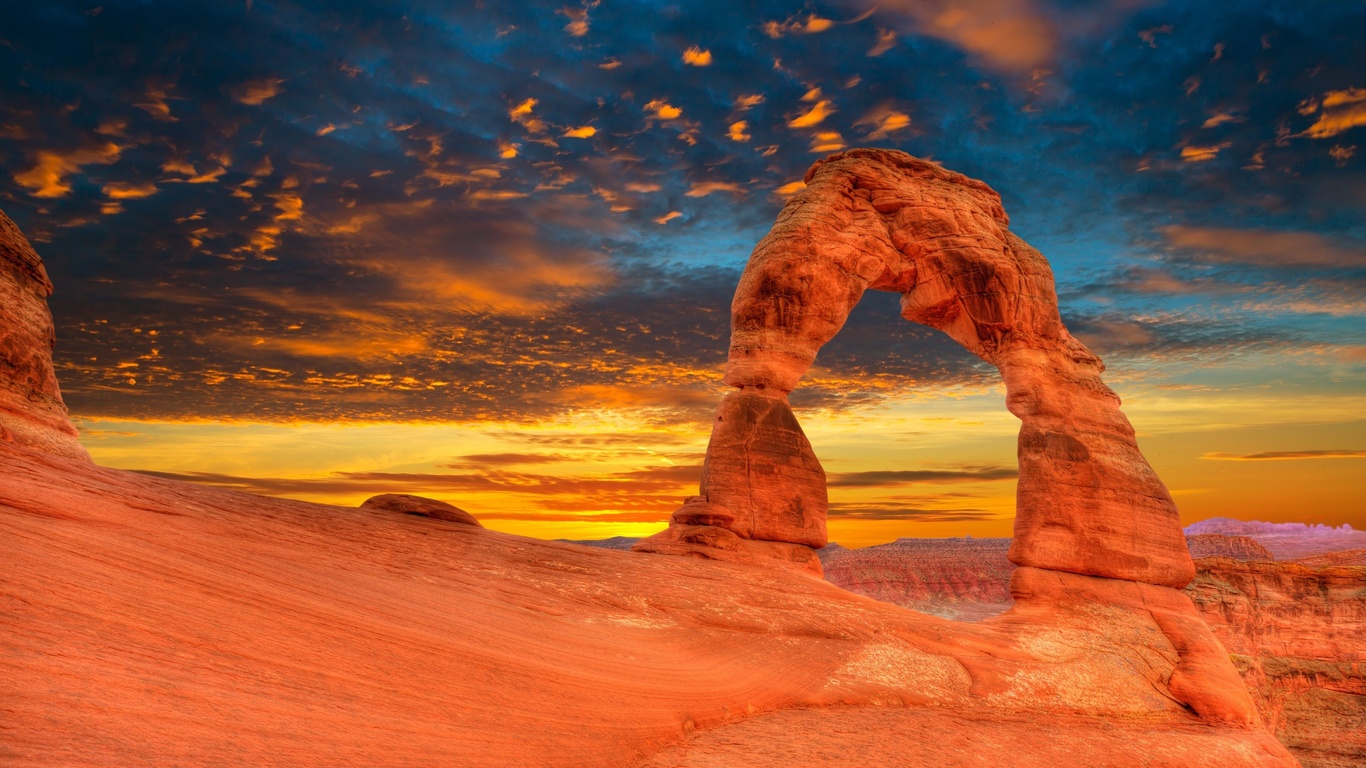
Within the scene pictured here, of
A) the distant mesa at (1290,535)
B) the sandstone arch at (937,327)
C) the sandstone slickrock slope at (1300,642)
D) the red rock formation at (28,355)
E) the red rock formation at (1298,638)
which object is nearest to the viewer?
the red rock formation at (28,355)

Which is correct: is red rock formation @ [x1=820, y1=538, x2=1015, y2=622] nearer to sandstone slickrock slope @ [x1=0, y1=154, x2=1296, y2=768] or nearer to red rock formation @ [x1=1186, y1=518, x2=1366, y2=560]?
red rock formation @ [x1=1186, y1=518, x2=1366, y2=560]

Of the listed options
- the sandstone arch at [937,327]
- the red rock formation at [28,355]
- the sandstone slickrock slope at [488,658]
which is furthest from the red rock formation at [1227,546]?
the red rock formation at [28,355]

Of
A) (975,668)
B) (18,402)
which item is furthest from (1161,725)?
(18,402)

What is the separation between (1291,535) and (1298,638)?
82653 mm

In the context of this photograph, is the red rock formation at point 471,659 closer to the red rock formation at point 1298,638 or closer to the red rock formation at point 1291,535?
the red rock formation at point 1298,638

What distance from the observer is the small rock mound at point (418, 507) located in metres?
10.8

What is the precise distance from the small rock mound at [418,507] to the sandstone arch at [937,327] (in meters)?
3.39

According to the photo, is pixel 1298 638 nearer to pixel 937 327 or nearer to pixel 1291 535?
pixel 937 327

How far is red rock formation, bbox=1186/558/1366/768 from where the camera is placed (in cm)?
3167

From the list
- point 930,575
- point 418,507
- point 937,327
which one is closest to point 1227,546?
point 930,575

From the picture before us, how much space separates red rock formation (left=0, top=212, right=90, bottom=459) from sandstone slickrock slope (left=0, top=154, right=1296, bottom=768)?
345 mm

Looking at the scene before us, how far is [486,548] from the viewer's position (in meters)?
10.1

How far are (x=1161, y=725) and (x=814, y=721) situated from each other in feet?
23.0

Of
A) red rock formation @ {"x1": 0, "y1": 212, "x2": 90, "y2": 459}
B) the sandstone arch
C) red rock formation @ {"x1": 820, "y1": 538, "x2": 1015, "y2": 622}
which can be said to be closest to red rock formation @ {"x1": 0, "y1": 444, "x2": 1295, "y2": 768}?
the sandstone arch
